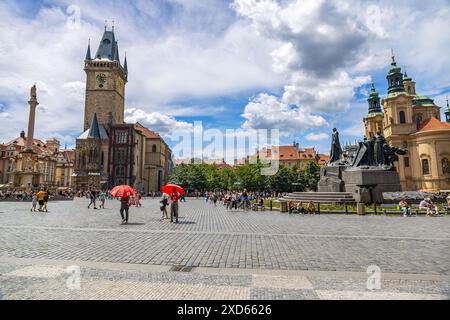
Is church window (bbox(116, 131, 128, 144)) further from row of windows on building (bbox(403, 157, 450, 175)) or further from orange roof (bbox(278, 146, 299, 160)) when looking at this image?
row of windows on building (bbox(403, 157, 450, 175))

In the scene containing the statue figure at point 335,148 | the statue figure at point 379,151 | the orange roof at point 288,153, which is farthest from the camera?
the orange roof at point 288,153

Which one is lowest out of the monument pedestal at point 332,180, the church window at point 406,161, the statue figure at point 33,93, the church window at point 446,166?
the monument pedestal at point 332,180

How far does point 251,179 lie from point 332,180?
50523mm

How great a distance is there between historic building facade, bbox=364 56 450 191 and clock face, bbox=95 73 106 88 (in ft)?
232

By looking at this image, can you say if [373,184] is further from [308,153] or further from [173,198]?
[308,153]

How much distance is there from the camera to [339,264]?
21.5ft

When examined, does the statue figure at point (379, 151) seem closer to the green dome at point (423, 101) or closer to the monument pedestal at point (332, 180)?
the monument pedestal at point (332, 180)

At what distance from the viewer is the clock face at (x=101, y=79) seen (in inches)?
3118

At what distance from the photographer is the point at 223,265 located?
6477 millimetres

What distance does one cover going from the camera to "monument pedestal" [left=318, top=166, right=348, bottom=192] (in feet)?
81.9

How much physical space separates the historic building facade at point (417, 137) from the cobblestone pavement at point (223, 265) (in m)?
48.5

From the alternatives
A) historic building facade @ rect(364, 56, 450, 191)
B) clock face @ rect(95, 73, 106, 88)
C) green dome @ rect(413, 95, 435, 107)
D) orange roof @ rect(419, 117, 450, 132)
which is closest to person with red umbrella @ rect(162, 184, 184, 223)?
historic building facade @ rect(364, 56, 450, 191)

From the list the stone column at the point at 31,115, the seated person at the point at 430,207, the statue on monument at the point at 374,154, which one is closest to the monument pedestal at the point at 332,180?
the statue on monument at the point at 374,154

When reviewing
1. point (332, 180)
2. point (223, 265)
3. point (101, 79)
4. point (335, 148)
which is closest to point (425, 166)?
point (335, 148)
